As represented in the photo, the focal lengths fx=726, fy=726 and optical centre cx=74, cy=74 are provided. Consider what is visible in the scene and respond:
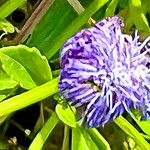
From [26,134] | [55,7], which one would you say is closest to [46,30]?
[55,7]

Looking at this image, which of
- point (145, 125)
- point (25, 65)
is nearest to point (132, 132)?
point (145, 125)

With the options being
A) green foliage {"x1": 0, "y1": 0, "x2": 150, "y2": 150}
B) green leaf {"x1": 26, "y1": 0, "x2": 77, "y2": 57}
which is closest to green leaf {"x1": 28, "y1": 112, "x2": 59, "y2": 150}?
green foliage {"x1": 0, "y1": 0, "x2": 150, "y2": 150}

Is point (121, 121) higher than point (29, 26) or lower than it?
lower

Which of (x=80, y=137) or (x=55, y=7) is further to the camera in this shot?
(x=55, y=7)

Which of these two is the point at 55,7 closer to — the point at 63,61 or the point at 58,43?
the point at 58,43

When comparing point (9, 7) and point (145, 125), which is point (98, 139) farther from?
point (9, 7)
